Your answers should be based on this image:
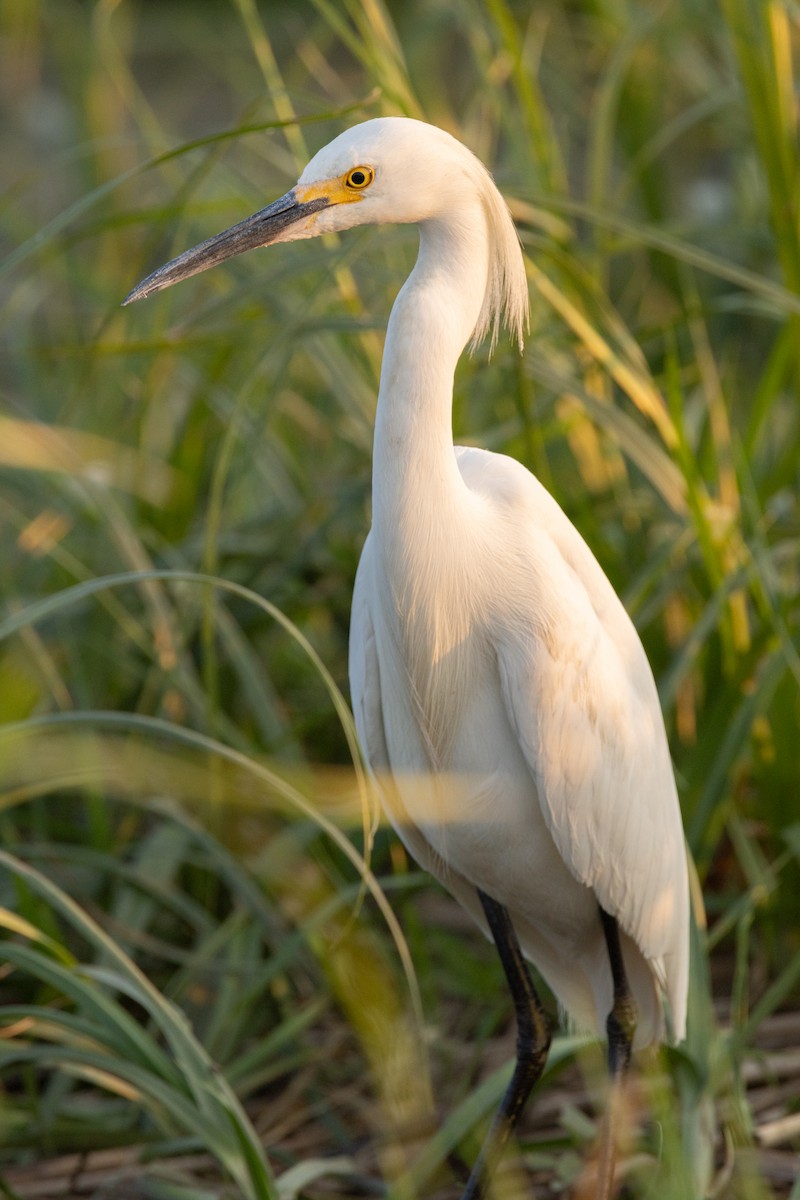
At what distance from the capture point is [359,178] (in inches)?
55.6

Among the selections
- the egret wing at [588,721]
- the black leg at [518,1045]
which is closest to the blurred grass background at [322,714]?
the black leg at [518,1045]

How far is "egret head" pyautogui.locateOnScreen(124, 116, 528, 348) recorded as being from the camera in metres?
1.40

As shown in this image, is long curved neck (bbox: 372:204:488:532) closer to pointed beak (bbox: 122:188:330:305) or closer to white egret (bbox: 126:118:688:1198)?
white egret (bbox: 126:118:688:1198)

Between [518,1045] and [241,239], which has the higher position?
[241,239]

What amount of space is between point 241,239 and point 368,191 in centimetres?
14

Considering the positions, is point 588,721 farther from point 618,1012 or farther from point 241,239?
point 241,239

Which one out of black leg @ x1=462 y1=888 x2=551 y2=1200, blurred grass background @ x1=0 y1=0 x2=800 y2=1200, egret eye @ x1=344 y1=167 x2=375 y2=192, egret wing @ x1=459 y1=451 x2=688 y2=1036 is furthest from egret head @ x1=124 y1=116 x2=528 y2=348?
black leg @ x1=462 y1=888 x2=551 y2=1200

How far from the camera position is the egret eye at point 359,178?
140 centimetres

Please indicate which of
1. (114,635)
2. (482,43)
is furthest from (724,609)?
(482,43)

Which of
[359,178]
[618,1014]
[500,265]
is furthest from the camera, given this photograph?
[618,1014]

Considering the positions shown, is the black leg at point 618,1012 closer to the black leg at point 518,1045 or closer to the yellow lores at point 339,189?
the black leg at point 518,1045

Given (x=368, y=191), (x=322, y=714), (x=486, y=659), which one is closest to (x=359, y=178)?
(x=368, y=191)

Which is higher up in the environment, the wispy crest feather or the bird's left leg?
the wispy crest feather

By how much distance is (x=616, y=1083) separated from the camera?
1783 millimetres
